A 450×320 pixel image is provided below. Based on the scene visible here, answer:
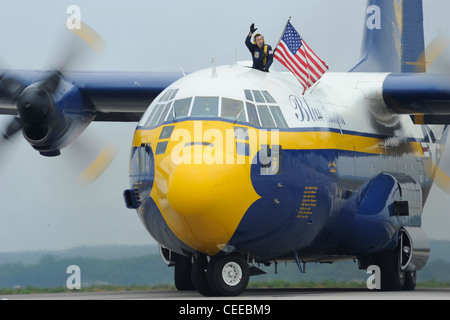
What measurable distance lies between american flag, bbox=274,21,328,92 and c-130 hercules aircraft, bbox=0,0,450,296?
0.20 m

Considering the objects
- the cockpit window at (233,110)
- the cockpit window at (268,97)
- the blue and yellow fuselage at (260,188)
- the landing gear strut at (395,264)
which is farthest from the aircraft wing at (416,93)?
the cockpit window at (233,110)

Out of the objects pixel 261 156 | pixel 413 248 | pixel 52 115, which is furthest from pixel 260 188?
pixel 52 115

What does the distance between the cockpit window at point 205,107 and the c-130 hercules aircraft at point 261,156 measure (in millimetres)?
22

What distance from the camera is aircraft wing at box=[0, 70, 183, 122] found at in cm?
2019

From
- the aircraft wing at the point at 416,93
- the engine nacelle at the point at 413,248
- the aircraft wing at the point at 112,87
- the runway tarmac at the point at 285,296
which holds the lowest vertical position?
the runway tarmac at the point at 285,296

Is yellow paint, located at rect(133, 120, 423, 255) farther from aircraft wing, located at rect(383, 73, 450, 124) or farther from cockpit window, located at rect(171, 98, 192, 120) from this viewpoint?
aircraft wing, located at rect(383, 73, 450, 124)

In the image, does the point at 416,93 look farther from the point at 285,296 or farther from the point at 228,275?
the point at 228,275

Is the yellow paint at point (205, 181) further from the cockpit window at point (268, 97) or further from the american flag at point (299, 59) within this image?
the american flag at point (299, 59)

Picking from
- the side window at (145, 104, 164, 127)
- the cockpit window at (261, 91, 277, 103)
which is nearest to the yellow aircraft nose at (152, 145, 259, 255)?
the side window at (145, 104, 164, 127)

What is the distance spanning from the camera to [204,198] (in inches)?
553

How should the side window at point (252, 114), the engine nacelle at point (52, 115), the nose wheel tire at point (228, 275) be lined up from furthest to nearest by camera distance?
the engine nacelle at point (52, 115), the side window at point (252, 114), the nose wheel tire at point (228, 275)

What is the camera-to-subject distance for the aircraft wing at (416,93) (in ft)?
61.3

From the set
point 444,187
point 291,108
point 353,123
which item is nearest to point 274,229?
point 291,108

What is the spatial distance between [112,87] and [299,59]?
464 cm
